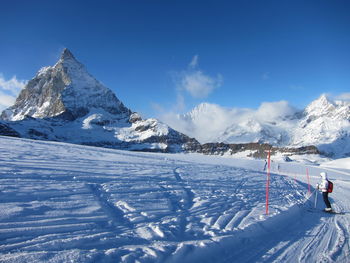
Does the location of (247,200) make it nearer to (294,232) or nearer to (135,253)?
(294,232)

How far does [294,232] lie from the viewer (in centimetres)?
773

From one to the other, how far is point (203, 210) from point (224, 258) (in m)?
3.19

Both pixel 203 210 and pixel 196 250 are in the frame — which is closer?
pixel 196 250

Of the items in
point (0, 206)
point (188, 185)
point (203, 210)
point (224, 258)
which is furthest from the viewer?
point (188, 185)

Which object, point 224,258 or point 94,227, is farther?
point 94,227

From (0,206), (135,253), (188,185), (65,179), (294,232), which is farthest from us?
(188,185)


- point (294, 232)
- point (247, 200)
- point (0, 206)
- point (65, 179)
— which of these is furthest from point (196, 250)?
point (65, 179)

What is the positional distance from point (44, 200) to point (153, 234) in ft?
12.4

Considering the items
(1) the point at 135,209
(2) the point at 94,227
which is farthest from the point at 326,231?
(2) the point at 94,227

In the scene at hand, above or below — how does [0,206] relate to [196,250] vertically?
above

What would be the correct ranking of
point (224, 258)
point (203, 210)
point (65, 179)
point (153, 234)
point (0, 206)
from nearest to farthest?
point (224, 258) → point (153, 234) → point (0, 206) → point (203, 210) → point (65, 179)

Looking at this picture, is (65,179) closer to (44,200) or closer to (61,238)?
(44,200)

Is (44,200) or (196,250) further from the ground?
(44,200)

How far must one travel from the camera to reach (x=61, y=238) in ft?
18.2
